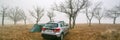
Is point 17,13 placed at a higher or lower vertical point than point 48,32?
higher

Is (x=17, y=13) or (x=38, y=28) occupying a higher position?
(x=17, y=13)

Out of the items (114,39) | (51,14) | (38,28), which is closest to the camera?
A: (114,39)

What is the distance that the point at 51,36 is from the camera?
511 inches

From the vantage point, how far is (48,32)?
1312cm

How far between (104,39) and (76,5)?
466 inches

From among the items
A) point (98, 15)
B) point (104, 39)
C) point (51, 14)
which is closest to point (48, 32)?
point (104, 39)

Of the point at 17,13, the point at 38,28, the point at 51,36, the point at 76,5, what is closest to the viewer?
the point at 51,36

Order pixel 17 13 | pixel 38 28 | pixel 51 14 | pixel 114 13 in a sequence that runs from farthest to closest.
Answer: pixel 17 13
pixel 114 13
pixel 51 14
pixel 38 28

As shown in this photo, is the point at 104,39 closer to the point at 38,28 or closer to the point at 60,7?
the point at 38,28

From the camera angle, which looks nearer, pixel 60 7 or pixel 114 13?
pixel 60 7

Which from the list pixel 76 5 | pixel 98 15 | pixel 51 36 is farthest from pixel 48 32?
pixel 98 15

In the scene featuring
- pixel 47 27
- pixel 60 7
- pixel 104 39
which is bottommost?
pixel 104 39

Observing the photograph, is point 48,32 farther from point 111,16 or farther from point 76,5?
point 111,16

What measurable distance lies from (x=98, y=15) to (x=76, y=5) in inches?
1171
